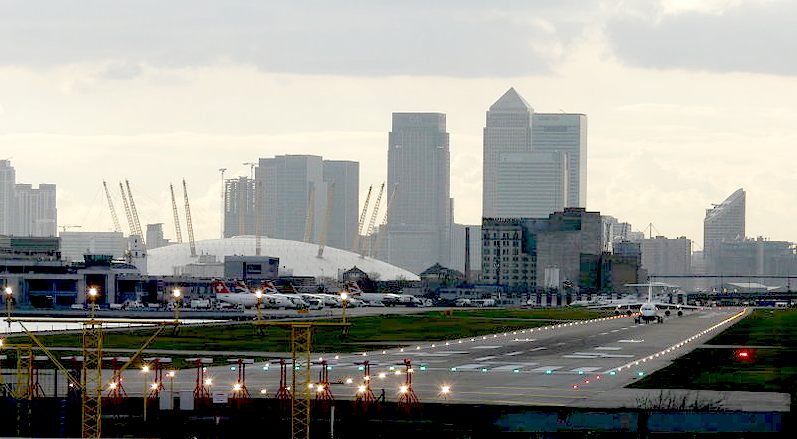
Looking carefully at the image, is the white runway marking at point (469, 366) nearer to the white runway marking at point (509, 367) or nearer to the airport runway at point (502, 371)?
the airport runway at point (502, 371)

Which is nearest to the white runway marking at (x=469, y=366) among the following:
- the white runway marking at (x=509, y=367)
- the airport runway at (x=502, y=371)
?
the airport runway at (x=502, y=371)

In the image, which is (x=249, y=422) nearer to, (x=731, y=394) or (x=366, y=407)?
(x=366, y=407)

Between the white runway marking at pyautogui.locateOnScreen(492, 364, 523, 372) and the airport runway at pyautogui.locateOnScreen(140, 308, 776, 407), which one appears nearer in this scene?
the airport runway at pyautogui.locateOnScreen(140, 308, 776, 407)

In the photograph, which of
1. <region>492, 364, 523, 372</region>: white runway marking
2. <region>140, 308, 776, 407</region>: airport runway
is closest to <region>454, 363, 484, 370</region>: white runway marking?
<region>140, 308, 776, 407</region>: airport runway

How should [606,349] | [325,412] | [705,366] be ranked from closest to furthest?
[325,412] → [705,366] → [606,349]

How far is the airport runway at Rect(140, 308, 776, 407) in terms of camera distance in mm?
100625

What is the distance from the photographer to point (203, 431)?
7969 centimetres

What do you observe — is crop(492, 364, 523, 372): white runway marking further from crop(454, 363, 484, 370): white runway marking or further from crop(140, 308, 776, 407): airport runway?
crop(454, 363, 484, 370): white runway marking

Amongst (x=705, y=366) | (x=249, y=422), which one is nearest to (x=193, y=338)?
(x=705, y=366)

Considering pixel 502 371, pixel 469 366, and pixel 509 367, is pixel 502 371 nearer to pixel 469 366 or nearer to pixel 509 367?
pixel 509 367

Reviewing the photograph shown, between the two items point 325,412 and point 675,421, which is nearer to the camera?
point 675,421

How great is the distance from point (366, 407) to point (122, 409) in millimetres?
12207

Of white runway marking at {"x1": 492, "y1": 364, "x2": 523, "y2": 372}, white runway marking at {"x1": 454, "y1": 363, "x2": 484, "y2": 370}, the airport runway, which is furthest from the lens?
white runway marking at {"x1": 454, "y1": 363, "x2": 484, "y2": 370}

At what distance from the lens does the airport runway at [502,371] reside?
330ft
